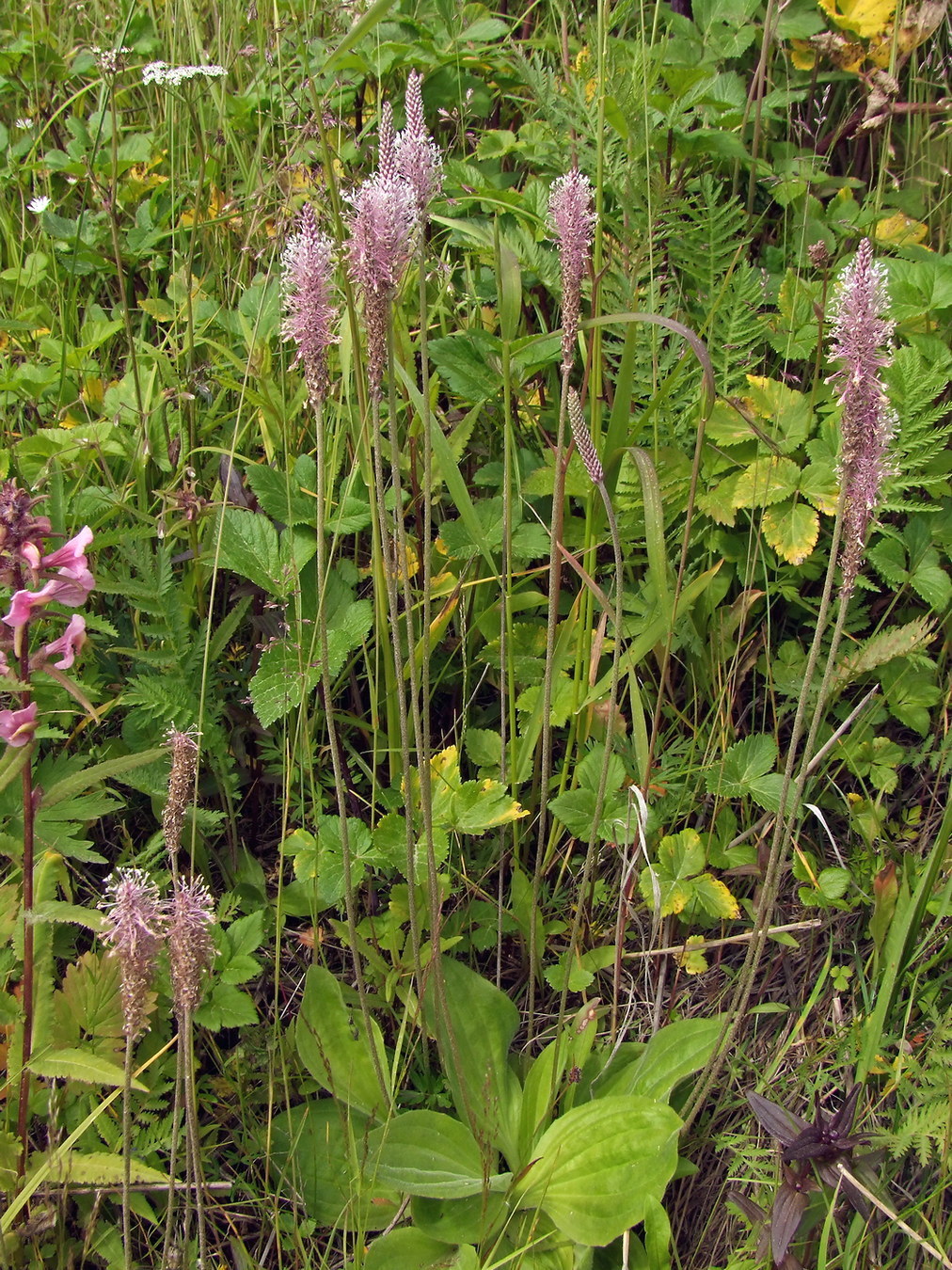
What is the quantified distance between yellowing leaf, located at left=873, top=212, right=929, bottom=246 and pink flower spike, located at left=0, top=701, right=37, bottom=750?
191 centimetres

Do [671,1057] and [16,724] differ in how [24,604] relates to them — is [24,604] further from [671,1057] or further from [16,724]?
[671,1057]

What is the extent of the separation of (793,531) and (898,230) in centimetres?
81

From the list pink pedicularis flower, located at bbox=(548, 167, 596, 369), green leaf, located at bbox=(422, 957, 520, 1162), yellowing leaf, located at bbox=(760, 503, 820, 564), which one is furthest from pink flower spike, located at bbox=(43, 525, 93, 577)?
yellowing leaf, located at bbox=(760, 503, 820, 564)

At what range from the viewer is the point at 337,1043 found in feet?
5.47

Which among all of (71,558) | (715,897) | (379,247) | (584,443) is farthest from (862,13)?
(71,558)

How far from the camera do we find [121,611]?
200 cm

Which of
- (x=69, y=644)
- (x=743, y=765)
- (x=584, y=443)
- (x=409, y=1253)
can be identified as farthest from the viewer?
(x=743, y=765)

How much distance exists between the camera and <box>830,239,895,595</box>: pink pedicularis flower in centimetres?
112

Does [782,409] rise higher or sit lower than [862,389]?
lower

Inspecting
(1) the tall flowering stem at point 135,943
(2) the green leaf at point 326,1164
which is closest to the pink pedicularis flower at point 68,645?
(1) the tall flowering stem at point 135,943

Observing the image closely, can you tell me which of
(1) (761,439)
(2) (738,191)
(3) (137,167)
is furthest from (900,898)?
(3) (137,167)

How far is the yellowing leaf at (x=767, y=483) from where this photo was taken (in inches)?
74.5

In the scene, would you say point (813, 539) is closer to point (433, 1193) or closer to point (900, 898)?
point (900, 898)

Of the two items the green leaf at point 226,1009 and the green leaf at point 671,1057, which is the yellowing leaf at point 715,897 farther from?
the green leaf at point 226,1009
